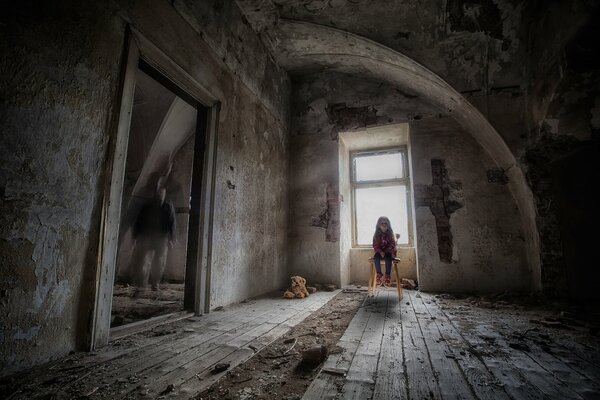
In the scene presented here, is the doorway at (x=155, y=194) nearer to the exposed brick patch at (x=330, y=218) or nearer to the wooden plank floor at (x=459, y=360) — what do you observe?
the exposed brick patch at (x=330, y=218)

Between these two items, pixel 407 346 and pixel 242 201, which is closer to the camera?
pixel 407 346

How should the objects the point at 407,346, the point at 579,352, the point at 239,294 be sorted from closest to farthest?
the point at 579,352 → the point at 407,346 → the point at 239,294

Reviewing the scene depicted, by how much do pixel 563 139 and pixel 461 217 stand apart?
1540 mm

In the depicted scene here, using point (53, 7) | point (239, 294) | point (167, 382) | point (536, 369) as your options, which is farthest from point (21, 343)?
point (536, 369)

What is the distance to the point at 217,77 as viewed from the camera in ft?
10.4

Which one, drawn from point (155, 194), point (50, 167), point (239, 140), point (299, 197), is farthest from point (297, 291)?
point (50, 167)

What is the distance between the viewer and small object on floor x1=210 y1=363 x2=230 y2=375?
1526 millimetres

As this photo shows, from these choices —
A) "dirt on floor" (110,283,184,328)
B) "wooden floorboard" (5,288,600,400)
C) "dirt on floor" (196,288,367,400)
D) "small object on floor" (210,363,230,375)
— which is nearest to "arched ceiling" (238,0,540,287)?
"wooden floorboard" (5,288,600,400)

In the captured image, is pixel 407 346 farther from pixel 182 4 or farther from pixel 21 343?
pixel 182 4

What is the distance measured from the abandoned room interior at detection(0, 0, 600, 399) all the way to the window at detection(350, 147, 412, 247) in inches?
1.7

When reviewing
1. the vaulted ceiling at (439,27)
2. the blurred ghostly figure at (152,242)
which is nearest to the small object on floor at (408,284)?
the vaulted ceiling at (439,27)

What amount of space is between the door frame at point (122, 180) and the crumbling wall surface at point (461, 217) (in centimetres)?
324

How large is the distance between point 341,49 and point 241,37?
5.44 feet

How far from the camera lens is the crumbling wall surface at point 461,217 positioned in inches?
159
